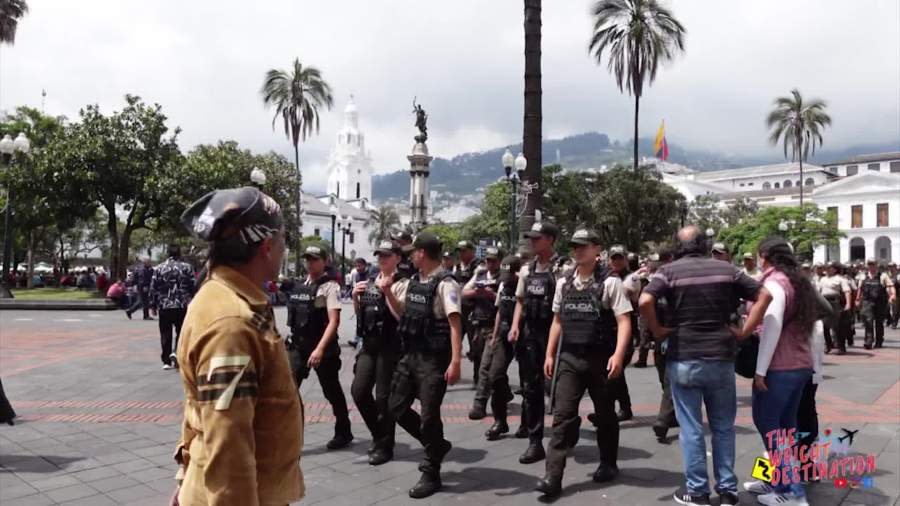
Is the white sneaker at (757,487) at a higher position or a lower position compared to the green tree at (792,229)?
lower

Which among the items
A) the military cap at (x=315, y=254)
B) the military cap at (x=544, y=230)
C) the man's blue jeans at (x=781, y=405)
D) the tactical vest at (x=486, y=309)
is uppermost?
the military cap at (x=544, y=230)

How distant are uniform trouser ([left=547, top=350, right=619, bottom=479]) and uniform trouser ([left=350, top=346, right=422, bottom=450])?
1472mm

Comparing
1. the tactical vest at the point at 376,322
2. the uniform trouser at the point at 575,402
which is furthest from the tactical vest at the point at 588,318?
the tactical vest at the point at 376,322

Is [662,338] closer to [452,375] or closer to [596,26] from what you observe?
[452,375]

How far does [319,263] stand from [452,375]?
1832 millimetres

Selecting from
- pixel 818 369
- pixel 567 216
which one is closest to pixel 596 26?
pixel 567 216

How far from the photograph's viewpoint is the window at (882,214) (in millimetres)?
70438

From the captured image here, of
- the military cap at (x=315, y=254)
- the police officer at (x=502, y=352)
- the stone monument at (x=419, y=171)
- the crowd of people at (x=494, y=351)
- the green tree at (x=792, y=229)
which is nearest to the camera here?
the crowd of people at (x=494, y=351)

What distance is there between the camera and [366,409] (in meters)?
5.45

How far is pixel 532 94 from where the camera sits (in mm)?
9836

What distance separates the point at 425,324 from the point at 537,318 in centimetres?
121

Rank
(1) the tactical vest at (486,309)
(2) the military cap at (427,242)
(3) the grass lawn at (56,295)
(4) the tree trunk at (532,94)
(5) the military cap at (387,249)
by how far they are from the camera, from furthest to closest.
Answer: (3) the grass lawn at (56,295)
(4) the tree trunk at (532,94)
(1) the tactical vest at (486,309)
(5) the military cap at (387,249)
(2) the military cap at (427,242)

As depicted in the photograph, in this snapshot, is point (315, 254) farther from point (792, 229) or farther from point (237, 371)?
point (792, 229)

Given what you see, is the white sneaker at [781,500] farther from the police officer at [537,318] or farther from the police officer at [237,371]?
the police officer at [237,371]
